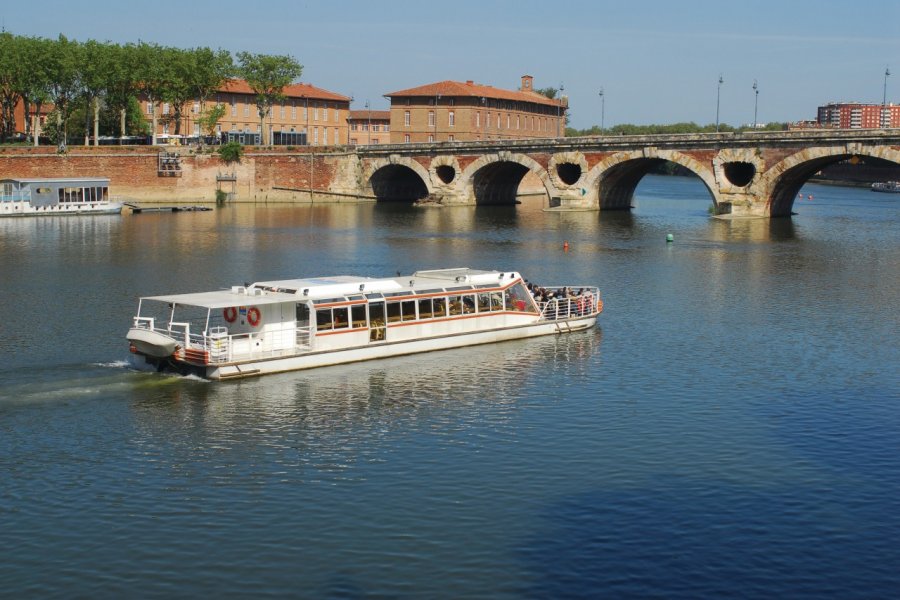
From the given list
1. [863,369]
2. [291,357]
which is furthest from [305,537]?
[863,369]

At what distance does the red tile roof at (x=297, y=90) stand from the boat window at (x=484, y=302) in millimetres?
119920

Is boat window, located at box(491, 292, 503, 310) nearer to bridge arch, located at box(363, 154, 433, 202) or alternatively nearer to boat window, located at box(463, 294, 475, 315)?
boat window, located at box(463, 294, 475, 315)

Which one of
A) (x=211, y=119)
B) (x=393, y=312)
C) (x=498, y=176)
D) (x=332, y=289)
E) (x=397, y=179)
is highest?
(x=211, y=119)

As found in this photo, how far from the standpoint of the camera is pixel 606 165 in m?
130

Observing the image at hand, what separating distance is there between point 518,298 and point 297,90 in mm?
130991

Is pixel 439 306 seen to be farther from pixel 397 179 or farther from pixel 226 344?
pixel 397 179

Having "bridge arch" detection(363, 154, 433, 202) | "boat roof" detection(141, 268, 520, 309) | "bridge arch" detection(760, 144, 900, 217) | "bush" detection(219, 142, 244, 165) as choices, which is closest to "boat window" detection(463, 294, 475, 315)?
"boat roof" detection(141, 268, 520, 309)

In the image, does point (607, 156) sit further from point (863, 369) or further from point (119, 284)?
point (863, 369)

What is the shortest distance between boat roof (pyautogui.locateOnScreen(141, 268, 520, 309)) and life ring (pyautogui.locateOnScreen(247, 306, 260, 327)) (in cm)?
41

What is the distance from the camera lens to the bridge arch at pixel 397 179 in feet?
482

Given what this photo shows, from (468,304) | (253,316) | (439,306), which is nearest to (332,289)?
(253,316)

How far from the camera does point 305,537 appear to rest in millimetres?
30406

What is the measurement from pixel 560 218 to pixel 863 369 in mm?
77369

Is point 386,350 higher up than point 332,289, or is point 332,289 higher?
point 332,289
